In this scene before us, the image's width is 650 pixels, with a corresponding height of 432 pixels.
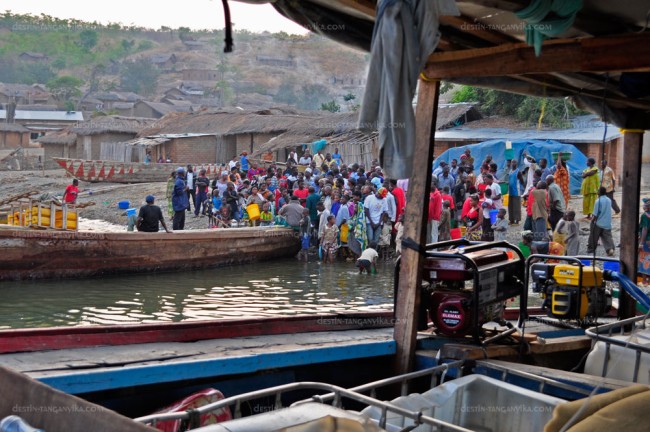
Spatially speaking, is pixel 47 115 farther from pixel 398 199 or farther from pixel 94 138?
pixel 398 199

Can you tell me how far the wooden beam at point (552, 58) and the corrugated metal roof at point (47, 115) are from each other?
59.1 metres

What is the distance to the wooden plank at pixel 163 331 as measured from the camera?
5.11 meters

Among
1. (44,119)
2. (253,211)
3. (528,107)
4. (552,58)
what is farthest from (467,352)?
(44,119)

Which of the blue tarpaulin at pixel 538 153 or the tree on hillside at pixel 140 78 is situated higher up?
the tree on hillside at pixel 140 78

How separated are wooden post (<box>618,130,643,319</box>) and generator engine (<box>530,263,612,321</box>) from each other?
1.69 ft

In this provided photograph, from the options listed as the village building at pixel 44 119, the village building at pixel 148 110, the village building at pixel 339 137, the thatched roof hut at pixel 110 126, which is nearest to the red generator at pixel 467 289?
the village building at pixel 339 137

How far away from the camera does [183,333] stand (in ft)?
18.4

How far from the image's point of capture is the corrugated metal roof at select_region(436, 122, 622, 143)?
23.5m

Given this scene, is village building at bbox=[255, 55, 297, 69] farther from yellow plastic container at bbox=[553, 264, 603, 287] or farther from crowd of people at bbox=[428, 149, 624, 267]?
yellow plastic container at bbox=[553, 264, 603, 287]

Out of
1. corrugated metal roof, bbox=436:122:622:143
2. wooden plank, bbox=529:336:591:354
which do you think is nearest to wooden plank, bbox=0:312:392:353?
wooden plank, bbox=529:336:591:354

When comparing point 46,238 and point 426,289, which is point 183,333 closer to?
point 426,289

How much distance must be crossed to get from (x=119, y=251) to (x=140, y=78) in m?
78.3

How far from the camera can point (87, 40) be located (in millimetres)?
107250

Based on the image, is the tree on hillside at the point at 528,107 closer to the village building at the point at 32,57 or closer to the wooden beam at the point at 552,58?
the wooden beam at the point at 552,58
